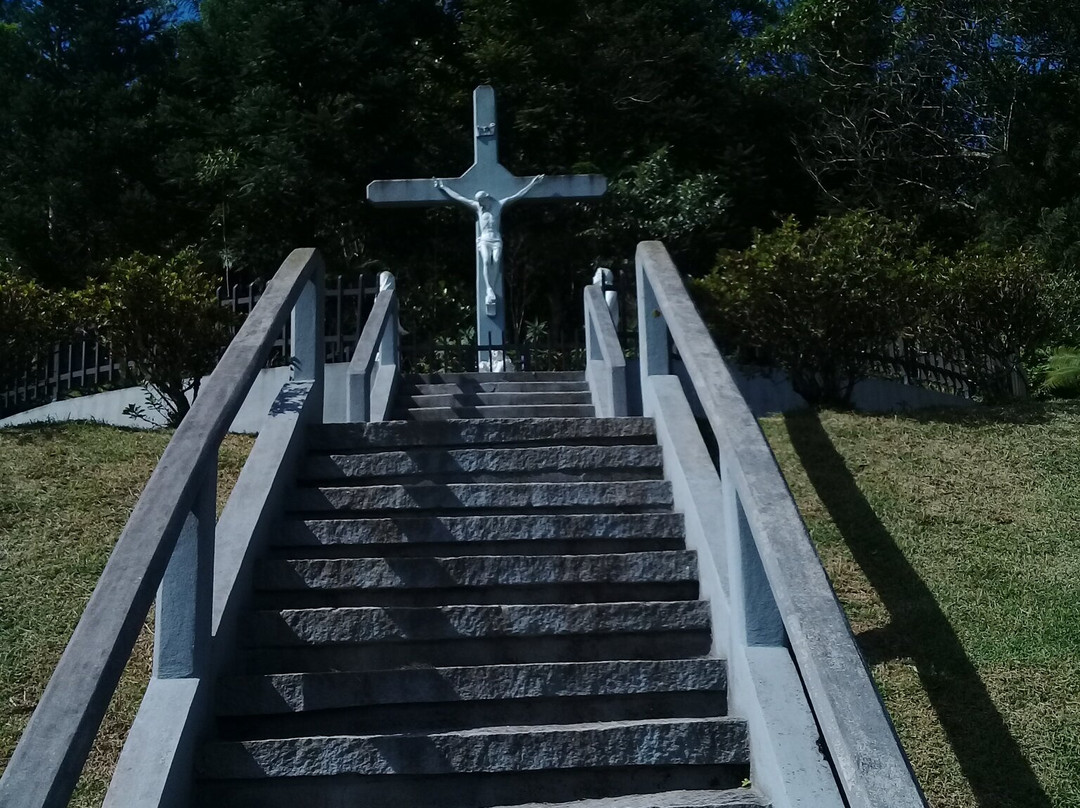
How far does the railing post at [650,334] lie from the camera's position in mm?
6746

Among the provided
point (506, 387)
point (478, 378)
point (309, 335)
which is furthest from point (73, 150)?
point (309, 335)

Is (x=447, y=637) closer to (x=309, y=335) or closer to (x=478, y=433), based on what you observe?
(x=478, y=433)

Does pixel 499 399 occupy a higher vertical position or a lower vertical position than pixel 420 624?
higher

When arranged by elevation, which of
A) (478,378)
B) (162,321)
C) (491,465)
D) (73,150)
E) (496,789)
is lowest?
(496,789)

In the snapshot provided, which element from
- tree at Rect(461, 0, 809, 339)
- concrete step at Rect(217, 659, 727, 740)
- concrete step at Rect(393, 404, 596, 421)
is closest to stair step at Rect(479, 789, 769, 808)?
concrete step at Rect(217, 659, 727, 740)

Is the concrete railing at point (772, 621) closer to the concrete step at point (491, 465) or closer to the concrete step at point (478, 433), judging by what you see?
the concrete step at point (491, 465)

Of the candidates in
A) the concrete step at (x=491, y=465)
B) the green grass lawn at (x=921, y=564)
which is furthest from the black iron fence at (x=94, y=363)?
the concrete step at (x=491, y=465)

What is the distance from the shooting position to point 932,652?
18.1ft

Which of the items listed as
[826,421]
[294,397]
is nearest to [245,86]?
[826,421]

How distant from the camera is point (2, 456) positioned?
25.9 feet

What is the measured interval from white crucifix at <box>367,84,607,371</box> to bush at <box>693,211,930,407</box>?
2.62 metres

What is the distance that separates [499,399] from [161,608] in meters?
5.24

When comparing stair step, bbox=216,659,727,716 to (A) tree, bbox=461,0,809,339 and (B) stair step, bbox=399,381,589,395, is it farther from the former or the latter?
(A) tree, bbox=461,0,809,339

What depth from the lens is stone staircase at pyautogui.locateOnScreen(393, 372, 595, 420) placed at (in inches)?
346
